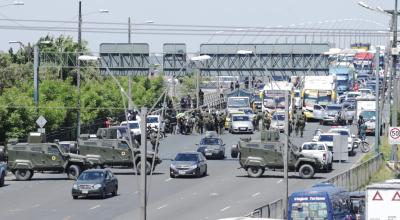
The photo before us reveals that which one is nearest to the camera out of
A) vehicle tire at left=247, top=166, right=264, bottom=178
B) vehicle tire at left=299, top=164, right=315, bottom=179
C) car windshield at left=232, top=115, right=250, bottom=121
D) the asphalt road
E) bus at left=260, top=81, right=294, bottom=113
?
the asphalt road

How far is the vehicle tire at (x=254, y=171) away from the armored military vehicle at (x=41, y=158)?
7814 millimetres

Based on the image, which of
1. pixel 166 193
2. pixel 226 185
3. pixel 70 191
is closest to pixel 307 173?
pixel 226 185

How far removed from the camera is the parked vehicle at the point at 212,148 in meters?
68.9

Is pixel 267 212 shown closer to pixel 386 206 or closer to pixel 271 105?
pixel 386 206

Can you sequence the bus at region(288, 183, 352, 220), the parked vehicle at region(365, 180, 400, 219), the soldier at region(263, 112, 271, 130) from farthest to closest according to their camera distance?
the soldier at region(263, 112, 271, 130), the bus at region(288, 183, 352, 220), the parked vehicle at region(365, 180, 400, 219)

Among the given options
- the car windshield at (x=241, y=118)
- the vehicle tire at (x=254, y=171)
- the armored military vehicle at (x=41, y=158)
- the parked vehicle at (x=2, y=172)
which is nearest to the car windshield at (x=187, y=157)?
the vehicle tire at (x=254, y=171)

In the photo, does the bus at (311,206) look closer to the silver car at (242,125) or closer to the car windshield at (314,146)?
the car windshield at (314,146)

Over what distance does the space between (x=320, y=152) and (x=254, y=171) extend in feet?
13.5

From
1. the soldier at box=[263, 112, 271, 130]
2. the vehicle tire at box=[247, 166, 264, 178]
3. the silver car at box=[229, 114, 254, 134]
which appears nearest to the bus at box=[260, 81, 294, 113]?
the silver car at box=[229, 114, 254, 134]

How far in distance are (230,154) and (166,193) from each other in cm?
1778

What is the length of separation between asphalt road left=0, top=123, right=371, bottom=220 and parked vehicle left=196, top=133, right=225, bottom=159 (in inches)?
83.3

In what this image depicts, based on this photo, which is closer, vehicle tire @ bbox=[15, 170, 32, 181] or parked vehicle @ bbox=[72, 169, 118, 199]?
parked vehicle @ bbox=[72, 169, 118, 199]

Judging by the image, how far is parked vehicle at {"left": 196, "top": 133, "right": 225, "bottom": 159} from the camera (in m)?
68.9

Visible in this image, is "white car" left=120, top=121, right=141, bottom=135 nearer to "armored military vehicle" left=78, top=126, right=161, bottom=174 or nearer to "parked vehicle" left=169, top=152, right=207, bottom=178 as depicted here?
"armored military vehicle" left=78, top=126, right=161, bottom=174
